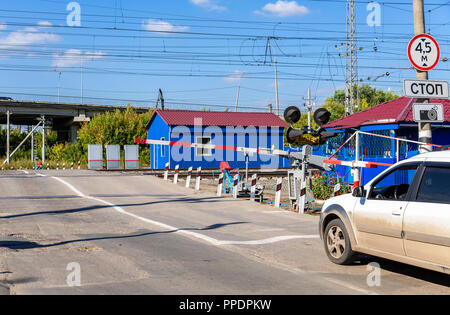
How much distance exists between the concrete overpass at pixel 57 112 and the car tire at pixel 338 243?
60541mm

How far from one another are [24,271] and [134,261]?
5.26ft

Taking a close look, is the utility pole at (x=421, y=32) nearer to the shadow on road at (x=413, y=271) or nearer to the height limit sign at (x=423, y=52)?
the height limit sign at (x=423, y=52)

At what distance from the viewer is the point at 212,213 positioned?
14.5m

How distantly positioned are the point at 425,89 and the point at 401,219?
430cm

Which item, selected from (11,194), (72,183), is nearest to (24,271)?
(11,194)

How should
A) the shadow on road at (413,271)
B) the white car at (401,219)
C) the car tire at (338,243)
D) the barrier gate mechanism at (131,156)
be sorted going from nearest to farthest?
the white car at (401,219)
the shadow on road at (413,271)
the car tire at (338,243)
the barrier gate mechanism at (131,156)

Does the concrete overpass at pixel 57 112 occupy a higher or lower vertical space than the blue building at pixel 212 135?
higher

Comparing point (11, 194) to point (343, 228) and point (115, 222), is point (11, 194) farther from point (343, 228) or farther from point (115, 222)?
point (343, 228)

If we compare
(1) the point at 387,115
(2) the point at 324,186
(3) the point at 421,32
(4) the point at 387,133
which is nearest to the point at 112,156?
(4) the point at 387,133

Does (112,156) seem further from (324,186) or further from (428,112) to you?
(428,112)

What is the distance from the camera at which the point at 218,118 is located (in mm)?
43094

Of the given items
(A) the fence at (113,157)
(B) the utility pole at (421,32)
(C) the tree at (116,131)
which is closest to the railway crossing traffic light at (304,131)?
(B) the utility pole at (421,32)

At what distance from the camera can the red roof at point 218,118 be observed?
134ft

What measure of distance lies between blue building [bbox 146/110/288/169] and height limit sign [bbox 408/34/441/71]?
99.8 feet
